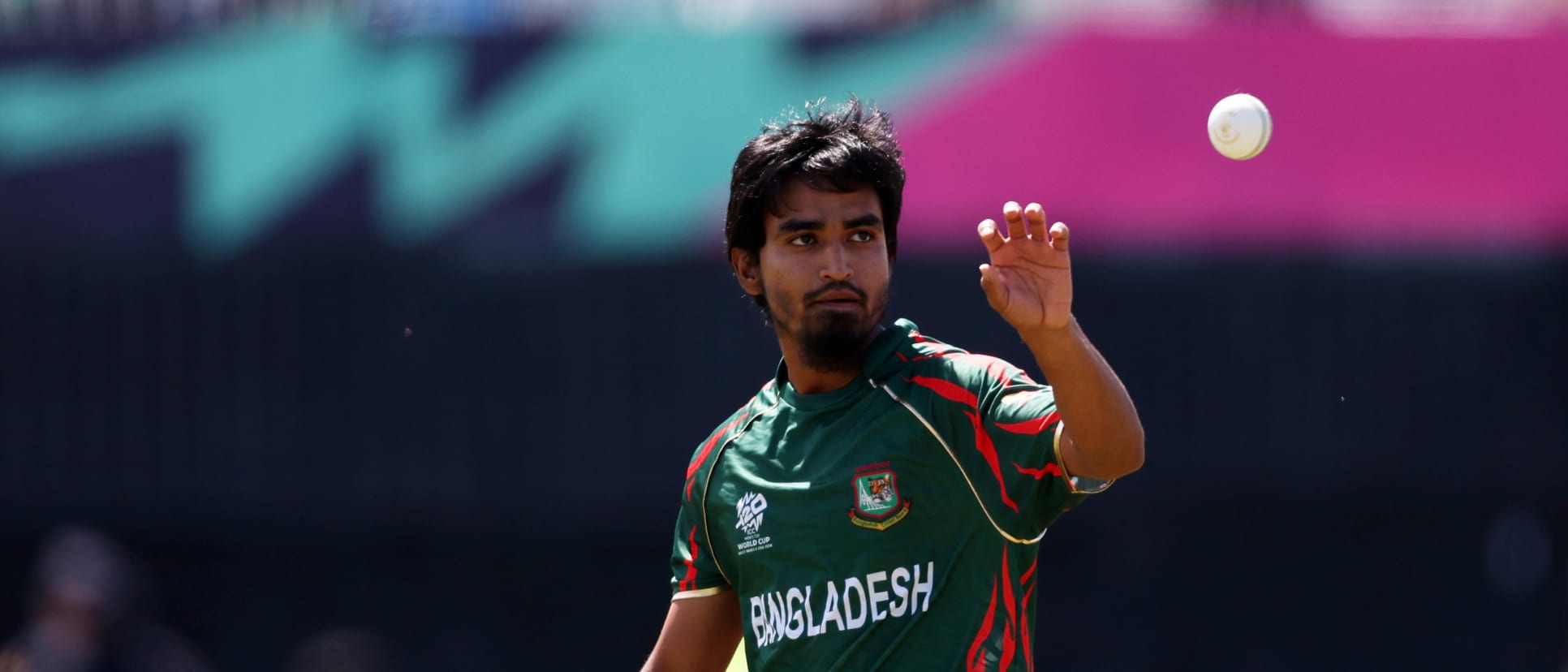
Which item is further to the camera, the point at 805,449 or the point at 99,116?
the point at 99,116

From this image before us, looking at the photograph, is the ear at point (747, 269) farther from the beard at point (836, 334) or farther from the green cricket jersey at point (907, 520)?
the green cricket jersey at point (907, 520)

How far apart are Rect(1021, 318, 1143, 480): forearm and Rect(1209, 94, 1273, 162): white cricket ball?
0.93 m

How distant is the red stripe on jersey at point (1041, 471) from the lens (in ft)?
11.5

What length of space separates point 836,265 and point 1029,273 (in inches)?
26.0

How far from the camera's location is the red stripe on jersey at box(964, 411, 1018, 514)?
365 centimetres

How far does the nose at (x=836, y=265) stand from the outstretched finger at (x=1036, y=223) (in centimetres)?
63

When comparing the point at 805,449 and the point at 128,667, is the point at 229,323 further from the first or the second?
the point at 805,449

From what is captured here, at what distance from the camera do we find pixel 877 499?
3.82m

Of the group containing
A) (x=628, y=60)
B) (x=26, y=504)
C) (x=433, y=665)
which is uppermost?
(x=628, y=60)

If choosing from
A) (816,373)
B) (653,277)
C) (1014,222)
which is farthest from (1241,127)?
(653,277)

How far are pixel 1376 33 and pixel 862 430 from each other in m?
9.06

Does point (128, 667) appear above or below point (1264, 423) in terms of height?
below

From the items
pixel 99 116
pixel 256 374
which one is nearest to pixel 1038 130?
pixel 256 374

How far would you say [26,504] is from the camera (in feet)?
38.1
